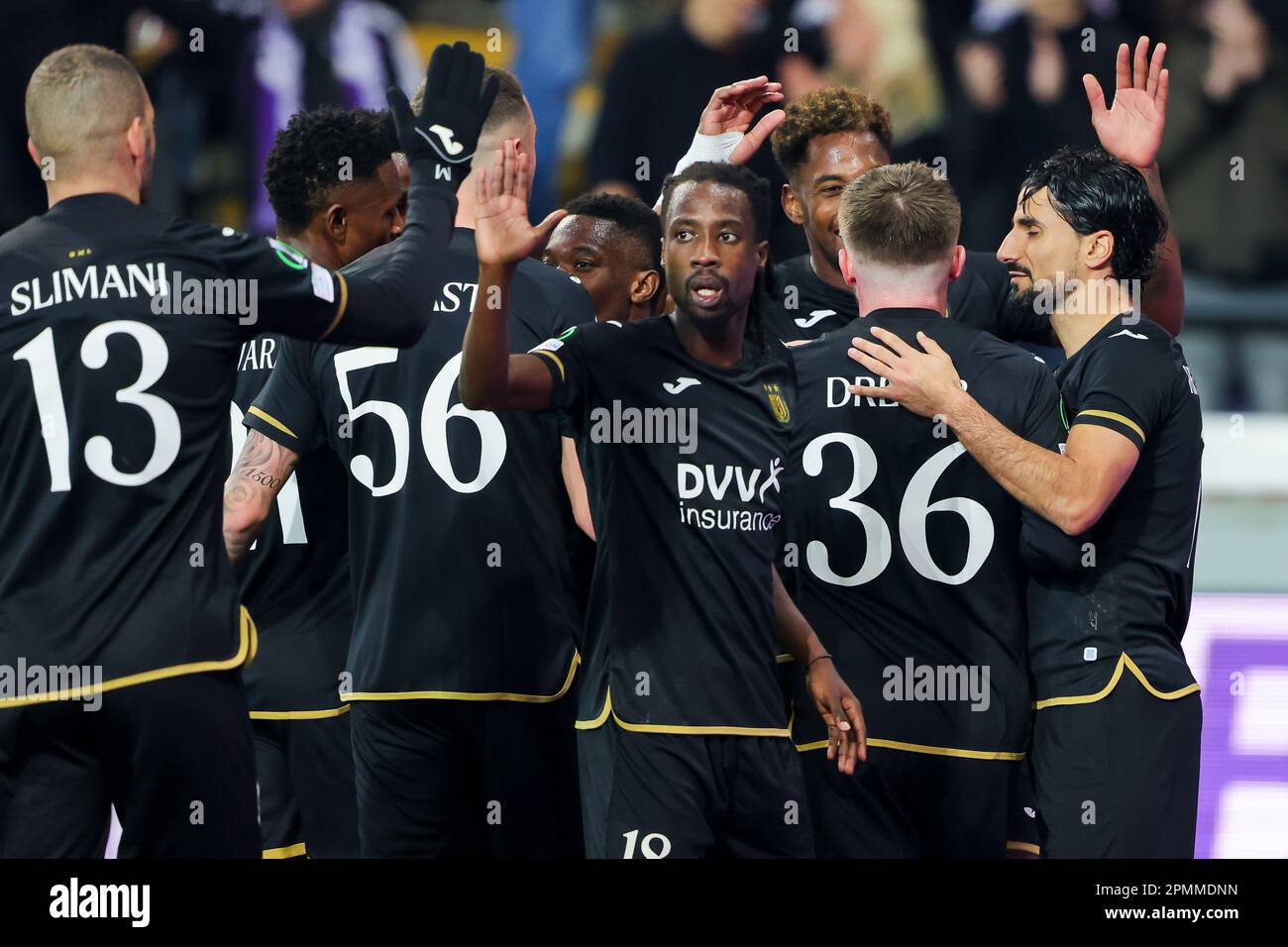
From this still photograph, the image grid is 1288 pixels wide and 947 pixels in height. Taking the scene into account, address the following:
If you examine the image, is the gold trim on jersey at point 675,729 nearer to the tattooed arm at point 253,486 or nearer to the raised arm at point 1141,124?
the tattooed arm at point 253,486

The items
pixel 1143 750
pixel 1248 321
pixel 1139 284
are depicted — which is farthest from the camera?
pixel 1248 321

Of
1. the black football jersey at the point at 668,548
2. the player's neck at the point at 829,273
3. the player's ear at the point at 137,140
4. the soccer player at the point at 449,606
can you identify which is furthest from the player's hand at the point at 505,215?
the player's neck at the point at 829,273

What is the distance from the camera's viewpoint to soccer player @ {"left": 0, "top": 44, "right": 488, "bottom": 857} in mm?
3309

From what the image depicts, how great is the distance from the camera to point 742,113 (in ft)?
15.4

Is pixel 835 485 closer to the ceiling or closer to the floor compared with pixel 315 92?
closer to the floor

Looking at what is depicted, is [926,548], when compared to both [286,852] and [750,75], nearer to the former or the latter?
[286,852]

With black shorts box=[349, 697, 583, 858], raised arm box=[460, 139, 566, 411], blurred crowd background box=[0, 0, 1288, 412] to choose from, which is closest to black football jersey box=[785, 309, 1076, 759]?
black shorts box=[349, 697, 583, 858]

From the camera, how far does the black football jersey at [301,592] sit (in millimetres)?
4477

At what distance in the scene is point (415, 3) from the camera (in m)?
8.19

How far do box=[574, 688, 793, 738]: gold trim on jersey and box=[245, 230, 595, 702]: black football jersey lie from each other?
0.47m

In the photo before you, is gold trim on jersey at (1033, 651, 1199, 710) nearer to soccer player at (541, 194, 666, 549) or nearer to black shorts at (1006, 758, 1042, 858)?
black shorts at (1006, 758, 1042, 858)
